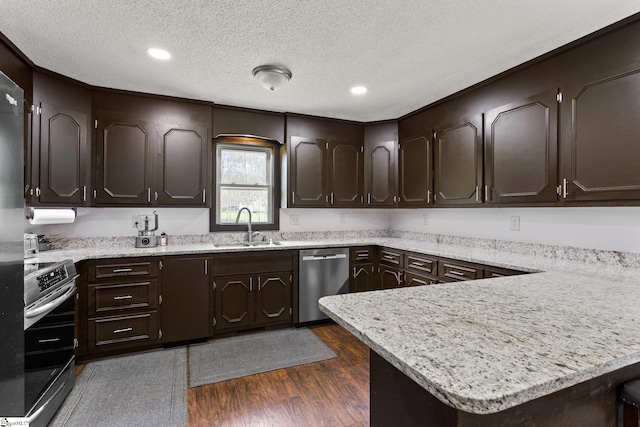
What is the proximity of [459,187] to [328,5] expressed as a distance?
199 centimetres

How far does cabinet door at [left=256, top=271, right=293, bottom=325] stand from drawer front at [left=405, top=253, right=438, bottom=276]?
1250 mm

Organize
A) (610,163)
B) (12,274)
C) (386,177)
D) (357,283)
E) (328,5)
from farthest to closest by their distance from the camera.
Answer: (386,177) → (357,283) → (610,163) → (328,5) → (12,274)

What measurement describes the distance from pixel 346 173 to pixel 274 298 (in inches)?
67.3

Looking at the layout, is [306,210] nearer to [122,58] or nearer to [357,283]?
[357,283]

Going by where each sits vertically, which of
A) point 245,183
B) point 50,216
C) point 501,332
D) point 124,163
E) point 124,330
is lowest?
point 124,330

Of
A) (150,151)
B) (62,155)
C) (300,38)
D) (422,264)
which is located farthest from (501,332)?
(62,155)

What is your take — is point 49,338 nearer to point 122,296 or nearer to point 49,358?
point 49,358

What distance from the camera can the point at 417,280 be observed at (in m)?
2.98

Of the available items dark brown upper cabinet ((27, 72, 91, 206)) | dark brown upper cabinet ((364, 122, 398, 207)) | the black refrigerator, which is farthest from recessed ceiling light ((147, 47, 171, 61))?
dark brown upper cabinet ((364, 122, 398, 207))

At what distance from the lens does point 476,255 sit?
99.2 inches

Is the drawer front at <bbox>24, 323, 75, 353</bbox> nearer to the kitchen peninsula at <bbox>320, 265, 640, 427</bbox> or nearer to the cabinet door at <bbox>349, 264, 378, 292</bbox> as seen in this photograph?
the kitchen peninsula at <bbox>320, 265, 640, 427</bbox>

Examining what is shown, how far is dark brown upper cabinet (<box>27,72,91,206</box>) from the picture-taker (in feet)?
7.79

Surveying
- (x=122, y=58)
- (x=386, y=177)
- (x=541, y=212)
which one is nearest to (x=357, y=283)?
(x=386, y=177)

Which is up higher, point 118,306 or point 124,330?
point 118,306
